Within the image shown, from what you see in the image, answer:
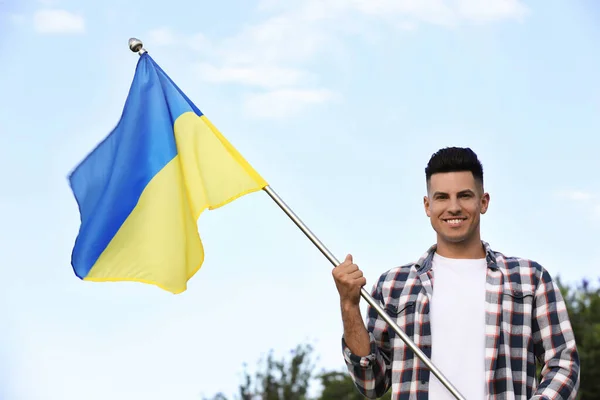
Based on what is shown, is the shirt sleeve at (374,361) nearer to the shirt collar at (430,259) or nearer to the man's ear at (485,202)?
the shirt collar at (430,259)

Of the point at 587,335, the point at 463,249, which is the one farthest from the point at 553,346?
the point at 587,335

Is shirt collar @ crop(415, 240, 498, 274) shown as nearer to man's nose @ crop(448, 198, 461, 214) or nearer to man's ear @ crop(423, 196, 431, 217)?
man's ear @ crop(423, 196, 431, 217)

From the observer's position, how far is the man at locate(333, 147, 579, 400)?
4539mm

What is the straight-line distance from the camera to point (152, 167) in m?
5.57

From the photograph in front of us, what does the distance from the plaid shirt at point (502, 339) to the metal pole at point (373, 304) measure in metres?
0.11


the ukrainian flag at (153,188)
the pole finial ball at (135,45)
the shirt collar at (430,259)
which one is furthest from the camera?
the pole finial ball at (135,45)

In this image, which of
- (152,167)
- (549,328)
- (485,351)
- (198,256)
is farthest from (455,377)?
(152,167)

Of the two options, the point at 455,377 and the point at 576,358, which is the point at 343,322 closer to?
the point at 455,377

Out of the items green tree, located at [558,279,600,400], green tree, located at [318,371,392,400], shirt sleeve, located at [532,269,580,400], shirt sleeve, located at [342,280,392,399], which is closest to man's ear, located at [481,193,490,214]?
shirt sleeve, located at [532,269,580,400]

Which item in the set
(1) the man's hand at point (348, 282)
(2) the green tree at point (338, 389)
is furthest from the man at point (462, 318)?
(2) the green tree at point (338, 389)

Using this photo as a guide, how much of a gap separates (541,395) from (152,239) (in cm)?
235

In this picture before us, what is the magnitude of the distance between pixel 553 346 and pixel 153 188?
8.10 ft

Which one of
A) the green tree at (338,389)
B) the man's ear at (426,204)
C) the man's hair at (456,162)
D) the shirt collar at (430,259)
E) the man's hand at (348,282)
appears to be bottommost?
the man's hand at (348,282)

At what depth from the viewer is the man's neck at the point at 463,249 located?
190 inches
